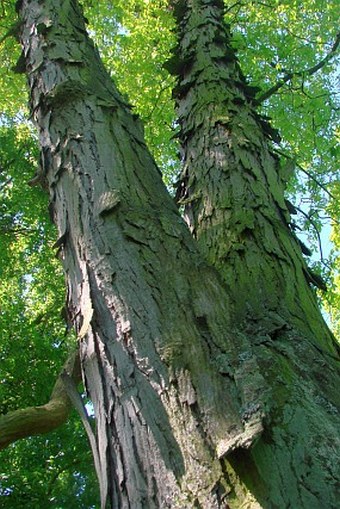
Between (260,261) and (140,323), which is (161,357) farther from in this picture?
(260,261)

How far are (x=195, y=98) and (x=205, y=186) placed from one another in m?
1.04

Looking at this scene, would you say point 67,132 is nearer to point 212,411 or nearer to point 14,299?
point 212,411

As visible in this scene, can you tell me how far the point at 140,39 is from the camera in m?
A: 7.93

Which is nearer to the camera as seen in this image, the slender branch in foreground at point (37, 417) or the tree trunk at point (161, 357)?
the tree trunk at point (161, 357)

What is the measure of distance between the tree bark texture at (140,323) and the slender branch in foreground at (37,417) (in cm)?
74

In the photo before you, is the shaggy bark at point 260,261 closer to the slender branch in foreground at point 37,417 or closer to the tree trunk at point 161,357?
the tree trunk at point 161,357

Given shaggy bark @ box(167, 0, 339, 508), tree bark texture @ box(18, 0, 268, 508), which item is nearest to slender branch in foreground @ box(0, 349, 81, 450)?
tree bark texture @ box(18, 0, 268, 508)

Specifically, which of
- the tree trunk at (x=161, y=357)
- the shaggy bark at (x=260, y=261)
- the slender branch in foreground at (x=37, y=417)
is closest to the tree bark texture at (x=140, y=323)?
the tree trunk at (x=161, y=357)

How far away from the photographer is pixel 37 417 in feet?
9.16

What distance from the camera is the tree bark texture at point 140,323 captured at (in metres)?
1.45

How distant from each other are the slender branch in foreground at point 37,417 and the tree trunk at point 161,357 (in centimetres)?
78

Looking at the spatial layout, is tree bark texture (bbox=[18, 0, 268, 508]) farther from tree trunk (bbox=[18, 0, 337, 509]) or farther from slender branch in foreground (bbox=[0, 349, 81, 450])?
slender branch in foreground (bbox=[0, 349, 81, 450])

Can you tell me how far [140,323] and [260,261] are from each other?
A: 0.91 meters

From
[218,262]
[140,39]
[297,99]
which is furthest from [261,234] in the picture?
[140,39]
